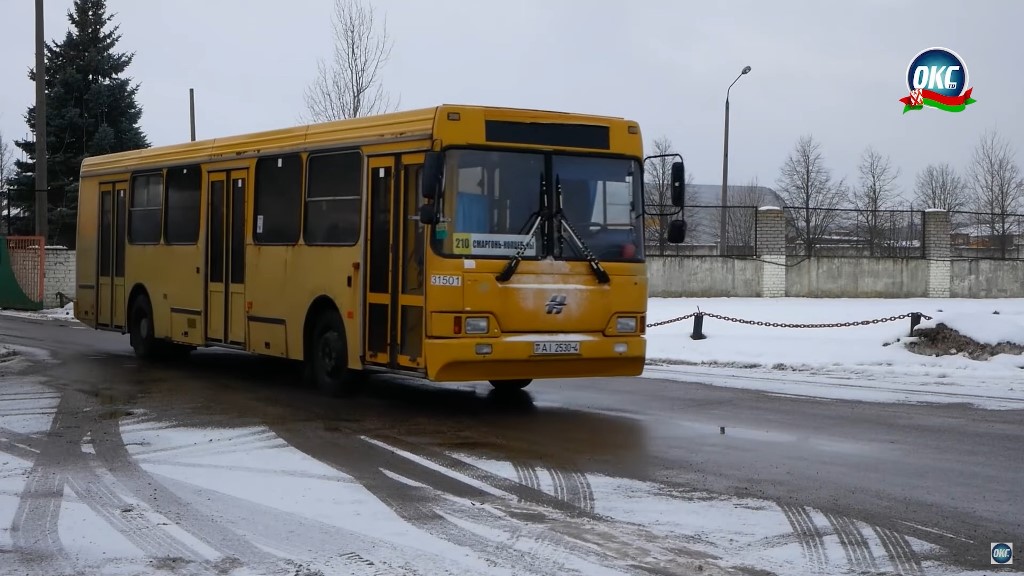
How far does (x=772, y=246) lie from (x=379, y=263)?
24335 mm

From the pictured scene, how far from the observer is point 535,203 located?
11.5 meters

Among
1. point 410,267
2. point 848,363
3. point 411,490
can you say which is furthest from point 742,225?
point 411,490

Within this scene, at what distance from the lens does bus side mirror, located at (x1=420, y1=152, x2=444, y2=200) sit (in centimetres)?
1102

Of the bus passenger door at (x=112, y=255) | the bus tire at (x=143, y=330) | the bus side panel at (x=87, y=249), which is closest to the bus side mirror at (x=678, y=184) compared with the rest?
the bus tire at (x=143, y=330)

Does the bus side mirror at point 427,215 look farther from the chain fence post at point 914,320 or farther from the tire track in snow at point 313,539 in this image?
the chain fence post at point 914,320

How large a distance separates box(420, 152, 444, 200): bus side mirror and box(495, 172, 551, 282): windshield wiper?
0.93 m

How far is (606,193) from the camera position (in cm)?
1197

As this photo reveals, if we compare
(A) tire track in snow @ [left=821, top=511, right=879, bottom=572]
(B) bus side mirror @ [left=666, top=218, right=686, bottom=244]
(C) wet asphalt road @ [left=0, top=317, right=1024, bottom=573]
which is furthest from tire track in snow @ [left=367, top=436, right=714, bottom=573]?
(B) bus side mirror @ [left=666, top=218, right=686, bottom=244]

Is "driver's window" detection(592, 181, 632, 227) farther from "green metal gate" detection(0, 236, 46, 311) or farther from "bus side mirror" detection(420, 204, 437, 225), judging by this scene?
"green metal gate" detection(0, 236, 46, 311)

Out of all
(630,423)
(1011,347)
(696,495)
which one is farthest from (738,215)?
(696,495)

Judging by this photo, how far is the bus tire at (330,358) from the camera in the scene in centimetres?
1290

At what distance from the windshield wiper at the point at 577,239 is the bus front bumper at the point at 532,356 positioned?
603mm

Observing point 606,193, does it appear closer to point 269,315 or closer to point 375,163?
point 375,163

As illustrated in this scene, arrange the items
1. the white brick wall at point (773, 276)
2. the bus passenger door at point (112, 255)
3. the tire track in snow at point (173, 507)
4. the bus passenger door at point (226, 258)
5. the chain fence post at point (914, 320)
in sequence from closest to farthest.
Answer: the tire track in snow at point (173, 507)
the bus passenger door at point (226, 258)
the bus passenger door at point (112, 255)
the chain fence post at point (914, 320)
the white brick wall at point (773, 276)
